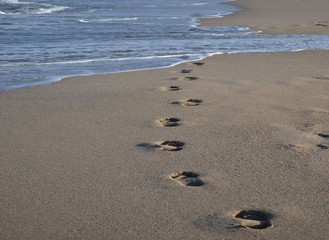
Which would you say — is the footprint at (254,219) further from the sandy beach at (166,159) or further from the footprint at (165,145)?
the footprint at (165,145)

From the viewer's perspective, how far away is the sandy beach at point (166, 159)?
3.89m

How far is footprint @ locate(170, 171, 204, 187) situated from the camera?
4527 mm

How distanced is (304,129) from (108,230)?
2716mm

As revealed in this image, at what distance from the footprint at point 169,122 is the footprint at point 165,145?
2.13 ft

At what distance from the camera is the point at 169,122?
628cm

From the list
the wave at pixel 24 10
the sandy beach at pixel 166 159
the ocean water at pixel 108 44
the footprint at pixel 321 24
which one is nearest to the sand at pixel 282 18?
the footprint at pixel 321 24

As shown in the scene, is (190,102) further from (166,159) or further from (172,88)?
(166,159)

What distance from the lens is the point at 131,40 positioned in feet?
45.4

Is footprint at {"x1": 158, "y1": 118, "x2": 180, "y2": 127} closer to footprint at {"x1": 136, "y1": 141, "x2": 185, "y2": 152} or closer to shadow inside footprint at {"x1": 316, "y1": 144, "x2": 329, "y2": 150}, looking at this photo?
footprint at {"x1": 136, "y1": 141, "x2": 185, "y2": 152}

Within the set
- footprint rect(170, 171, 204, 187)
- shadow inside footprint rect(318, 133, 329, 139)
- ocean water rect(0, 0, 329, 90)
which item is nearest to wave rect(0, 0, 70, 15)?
ocean water rect(0, 0, 329, 90)

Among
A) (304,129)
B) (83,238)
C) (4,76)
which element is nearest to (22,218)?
(83,238)

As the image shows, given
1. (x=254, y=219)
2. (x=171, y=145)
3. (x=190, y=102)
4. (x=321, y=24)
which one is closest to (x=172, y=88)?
(x=190, y=102)

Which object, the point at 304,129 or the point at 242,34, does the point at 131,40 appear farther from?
the point at 304,129

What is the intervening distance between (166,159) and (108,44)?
8353 mm
